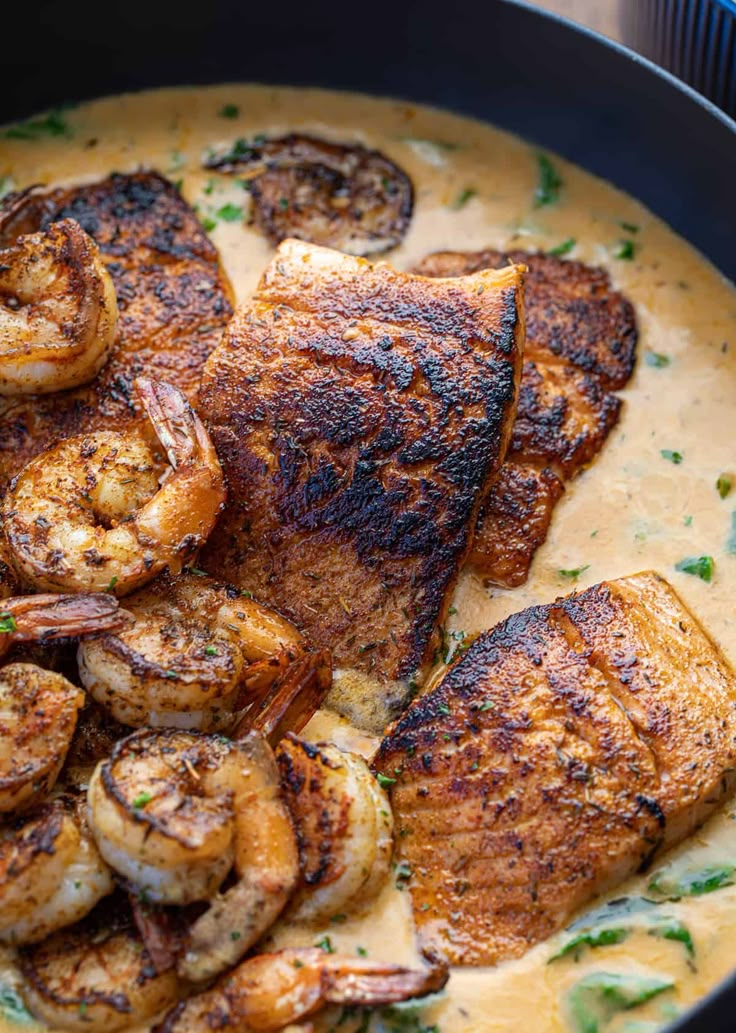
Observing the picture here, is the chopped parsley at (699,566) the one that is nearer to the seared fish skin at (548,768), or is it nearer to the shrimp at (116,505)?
the seared fish skin at (548,768)

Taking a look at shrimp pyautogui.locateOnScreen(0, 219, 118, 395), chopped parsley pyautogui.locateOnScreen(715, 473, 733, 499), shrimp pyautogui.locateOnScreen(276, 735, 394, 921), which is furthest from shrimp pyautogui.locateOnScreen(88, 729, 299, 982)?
chopped parsley pyautogui.locateOnScreen(715, 473, 733, 499)

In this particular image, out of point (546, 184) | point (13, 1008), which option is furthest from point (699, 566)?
point (13, 1008)

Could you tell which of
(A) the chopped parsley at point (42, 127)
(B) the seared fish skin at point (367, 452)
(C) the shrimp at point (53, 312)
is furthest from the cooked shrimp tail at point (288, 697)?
(A) the chopped parsley at point (42, 127)

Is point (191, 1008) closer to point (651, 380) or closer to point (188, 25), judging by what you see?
point (651, 380)

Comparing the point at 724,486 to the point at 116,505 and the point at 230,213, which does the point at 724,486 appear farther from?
the point at 230,213

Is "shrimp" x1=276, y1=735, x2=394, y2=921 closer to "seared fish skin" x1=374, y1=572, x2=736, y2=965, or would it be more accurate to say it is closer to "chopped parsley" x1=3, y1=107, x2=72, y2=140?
"seared fish skin" x1=374, y1=572, x2=736, y2=965

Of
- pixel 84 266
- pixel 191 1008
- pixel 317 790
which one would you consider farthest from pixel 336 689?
pixel 84 266
